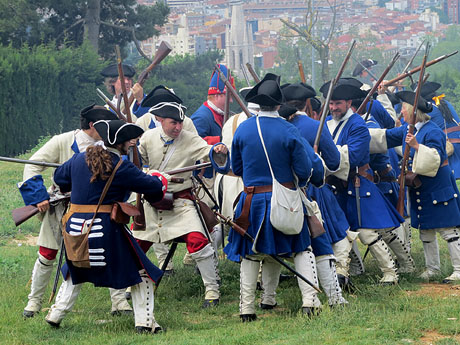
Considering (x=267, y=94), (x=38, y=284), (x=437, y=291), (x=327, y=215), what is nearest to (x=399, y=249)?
(x=437, y=291)

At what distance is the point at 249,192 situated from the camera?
6.86m

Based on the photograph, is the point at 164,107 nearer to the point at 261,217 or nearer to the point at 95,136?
the point at 95,136

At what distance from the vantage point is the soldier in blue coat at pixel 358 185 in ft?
26.2

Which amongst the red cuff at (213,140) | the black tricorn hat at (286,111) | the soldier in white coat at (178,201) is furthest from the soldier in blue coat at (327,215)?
the red cuff at (213,140)

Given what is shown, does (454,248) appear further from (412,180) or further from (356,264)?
(356,264)

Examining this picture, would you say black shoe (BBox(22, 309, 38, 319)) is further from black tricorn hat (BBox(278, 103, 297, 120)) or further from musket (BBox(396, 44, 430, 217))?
musket (BBox(396, 44, 430, 217))

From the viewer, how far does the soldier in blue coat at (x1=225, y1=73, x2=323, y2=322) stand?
263 inches

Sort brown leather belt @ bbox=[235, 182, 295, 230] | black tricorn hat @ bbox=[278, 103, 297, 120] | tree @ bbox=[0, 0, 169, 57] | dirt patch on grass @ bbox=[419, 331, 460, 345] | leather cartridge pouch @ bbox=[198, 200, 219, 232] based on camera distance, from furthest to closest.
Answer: tree @ bbox=[0, 0, 169, 57] < leather cartridge pouch @ bbox=[198, 200, 219, 232] < black tricorn hat @ bbox=[278, 103, 297, 120] < brown leather belt @ bbox=[235, 182, 295, 230] < dirt patch on grass @ bbox=[419, 331, 460, 345]

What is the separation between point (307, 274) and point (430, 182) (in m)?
2.13

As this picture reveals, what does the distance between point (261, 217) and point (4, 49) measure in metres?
24.5

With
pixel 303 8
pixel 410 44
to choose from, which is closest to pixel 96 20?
pixel 410 44

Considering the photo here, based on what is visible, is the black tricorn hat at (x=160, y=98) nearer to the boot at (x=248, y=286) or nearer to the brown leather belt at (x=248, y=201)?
the brown leather belt at (x=248, y=201)

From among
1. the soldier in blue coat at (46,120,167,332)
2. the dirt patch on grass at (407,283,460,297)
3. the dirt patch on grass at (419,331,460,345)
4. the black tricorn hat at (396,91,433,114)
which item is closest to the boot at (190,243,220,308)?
the soldier in blue coat at (46,120,167,332)

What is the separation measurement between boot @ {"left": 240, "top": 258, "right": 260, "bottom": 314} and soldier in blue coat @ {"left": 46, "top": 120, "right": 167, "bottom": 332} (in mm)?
728
